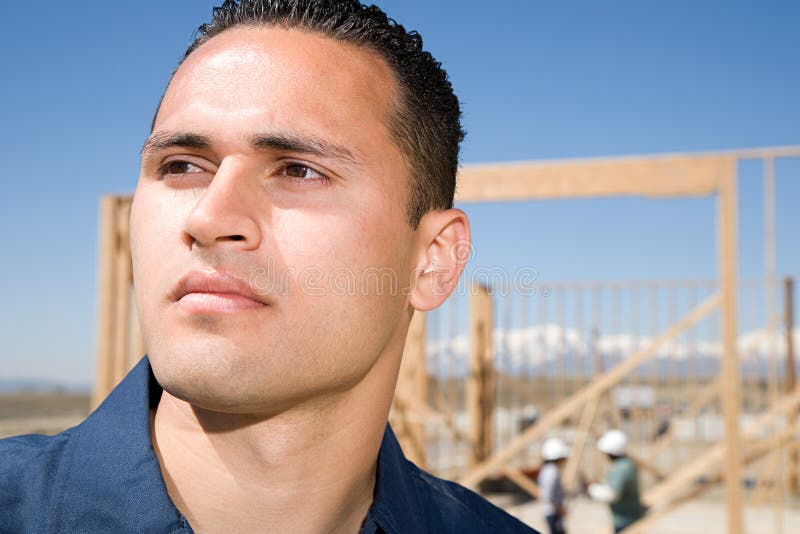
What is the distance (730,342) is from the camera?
453 cm

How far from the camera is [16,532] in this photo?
1117 mm

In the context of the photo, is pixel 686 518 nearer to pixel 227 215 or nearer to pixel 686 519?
pixel 686 519

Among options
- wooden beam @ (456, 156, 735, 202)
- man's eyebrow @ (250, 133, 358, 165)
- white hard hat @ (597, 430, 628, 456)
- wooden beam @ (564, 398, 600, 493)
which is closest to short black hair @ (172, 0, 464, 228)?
man's eyebrow @ (250, 133, 358, 165)

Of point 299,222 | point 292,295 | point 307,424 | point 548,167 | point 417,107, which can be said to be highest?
point 548,167

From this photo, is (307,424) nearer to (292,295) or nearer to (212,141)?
(292,295)

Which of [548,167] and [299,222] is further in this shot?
[548,167]

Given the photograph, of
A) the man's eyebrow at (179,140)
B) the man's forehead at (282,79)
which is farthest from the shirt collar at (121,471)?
the man's forehead at (282,79)

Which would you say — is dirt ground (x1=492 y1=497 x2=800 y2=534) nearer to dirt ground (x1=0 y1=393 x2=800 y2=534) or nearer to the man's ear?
dirt ground (x1=0 y1=393 x2=800 y2=534)

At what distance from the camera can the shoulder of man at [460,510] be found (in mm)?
1668

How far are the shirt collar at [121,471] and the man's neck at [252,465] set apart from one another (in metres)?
0.06

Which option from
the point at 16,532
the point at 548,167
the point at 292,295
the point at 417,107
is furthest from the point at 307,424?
the point at 548,167

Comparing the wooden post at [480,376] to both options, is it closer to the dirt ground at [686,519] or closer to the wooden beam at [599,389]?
the dirt ground at [686,519]

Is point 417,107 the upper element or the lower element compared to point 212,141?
upper

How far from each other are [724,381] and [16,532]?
14.1 ft
